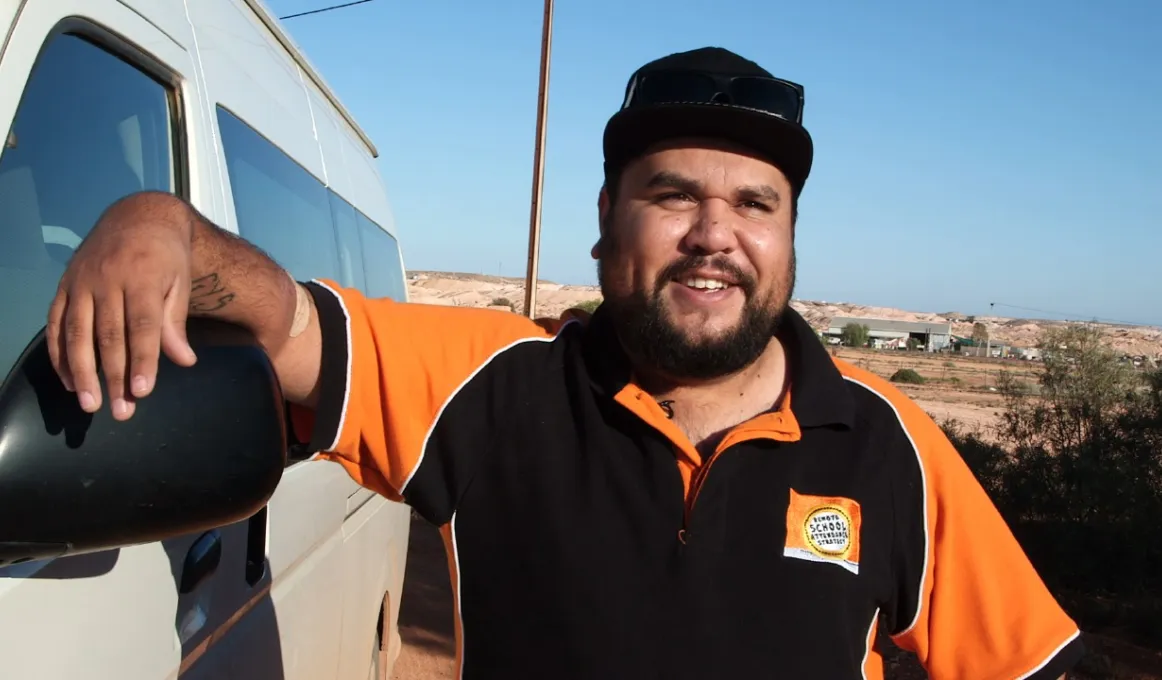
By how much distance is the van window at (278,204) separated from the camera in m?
2.04

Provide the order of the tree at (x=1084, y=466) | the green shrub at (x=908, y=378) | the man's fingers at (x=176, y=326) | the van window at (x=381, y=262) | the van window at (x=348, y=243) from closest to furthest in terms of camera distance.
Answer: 1. the man's fingers at (x=176, y=326)
2. the van window at (x=348, y=243)
3. the van window at (x=381, y=262)
4. the tree at (x=1084, y=466)
5. the green shrub at (x=908, y=378)

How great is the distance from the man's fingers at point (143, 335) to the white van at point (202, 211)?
0.17 ft

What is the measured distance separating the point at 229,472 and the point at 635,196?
1105 millimetres

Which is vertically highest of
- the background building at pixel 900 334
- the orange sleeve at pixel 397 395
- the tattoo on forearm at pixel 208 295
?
the tattoo on forearm at pixel 208 295

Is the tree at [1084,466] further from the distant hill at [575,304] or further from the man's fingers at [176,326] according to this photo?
the distant hill at [575,304]

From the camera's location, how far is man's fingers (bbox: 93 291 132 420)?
→ 3.24 ft

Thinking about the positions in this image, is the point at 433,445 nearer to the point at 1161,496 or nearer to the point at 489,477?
the point at 489,477

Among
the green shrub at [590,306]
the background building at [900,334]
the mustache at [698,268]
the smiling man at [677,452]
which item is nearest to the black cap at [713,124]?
the smiling man at [677,452]

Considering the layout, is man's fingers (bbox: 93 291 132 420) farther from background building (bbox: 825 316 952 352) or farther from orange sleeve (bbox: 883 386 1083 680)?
background building (bbox: 825 316 952 352)

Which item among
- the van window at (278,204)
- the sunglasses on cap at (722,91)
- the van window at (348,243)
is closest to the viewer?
the sunglasses on cap at (722,91)

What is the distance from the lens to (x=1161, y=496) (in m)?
8.09

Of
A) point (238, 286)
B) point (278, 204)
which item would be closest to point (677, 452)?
point (238, 286)

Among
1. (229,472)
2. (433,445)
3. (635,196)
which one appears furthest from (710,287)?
(229,472)

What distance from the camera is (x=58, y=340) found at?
101 centimetres
